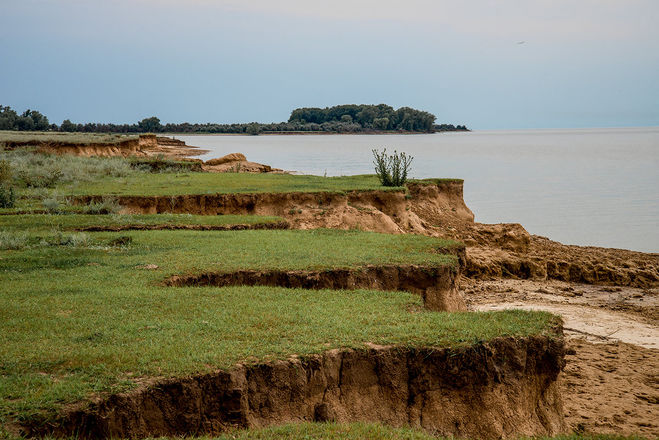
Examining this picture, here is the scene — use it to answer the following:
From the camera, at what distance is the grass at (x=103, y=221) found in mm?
15305

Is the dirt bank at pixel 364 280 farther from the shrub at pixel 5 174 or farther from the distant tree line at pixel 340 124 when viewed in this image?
the distant tree line at pixel 340 124

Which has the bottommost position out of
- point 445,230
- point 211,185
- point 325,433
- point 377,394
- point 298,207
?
point 445,230

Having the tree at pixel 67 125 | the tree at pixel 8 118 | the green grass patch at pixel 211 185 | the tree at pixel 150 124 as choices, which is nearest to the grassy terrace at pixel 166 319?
the green grass patch at pixel 211 185

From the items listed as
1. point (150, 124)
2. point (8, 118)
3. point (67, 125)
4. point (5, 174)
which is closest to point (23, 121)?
point (8, 118)

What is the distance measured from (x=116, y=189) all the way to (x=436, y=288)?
1373 centimetres

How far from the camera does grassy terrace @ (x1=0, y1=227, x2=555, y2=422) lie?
21.1ft

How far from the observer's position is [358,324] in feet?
26.2

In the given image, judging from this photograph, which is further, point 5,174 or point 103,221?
point 5,174

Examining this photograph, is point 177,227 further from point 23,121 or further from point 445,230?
point 23,121

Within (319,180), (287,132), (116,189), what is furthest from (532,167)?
(287,132)

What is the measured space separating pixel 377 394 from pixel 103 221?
35.6 feet

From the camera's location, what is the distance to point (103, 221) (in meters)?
16.0

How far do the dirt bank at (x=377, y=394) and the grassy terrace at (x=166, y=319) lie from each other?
18cm

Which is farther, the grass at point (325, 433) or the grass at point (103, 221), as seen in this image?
the grass at point (103, 221)
